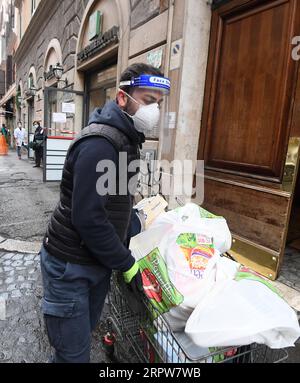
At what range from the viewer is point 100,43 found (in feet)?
20.5

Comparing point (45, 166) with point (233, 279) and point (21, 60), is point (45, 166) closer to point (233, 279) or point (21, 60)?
point (233, 279)

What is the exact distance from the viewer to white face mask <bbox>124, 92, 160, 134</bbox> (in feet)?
4.92

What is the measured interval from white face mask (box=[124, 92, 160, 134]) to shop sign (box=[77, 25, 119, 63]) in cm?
472

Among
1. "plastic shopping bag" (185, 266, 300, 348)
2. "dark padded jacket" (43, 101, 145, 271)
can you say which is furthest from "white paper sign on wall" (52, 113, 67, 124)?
Answer: "plastic shopping bag" (185, 266, 300, 348)

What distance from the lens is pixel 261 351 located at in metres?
1.42

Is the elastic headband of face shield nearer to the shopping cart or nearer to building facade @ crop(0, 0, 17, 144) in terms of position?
the shopping cart

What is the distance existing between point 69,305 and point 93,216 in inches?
18.1

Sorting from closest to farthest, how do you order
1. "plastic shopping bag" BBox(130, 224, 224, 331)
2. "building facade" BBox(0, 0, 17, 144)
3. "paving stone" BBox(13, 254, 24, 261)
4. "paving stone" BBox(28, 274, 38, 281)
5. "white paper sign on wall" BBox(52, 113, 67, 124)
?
1. "plastic shopping bag" BBox(130, 224, 224, 331)
2. "paving stone" BBox(28, 274, 38, 281)
3. "paving stone" BBox(13, 254, 24, 261)
4. "white paper sign on wall" BBox(52, 113, 67, 124)
5. "building facade" BBox(0, 0, 17, 144)

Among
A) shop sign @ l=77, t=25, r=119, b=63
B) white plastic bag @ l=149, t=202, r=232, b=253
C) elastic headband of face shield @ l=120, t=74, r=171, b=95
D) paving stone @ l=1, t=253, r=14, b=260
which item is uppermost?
shop sign @ l=77, t=25, r=119, b=63

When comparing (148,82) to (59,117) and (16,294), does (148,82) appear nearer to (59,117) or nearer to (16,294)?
(16,294)

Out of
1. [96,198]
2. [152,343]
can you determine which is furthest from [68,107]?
[152,343]
